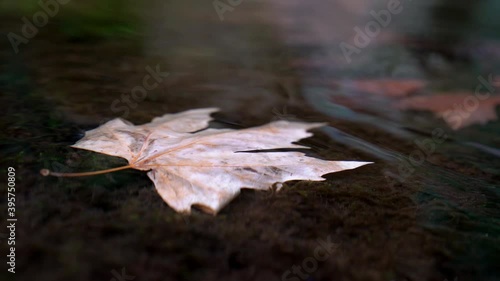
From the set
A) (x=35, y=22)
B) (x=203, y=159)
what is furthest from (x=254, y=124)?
(x=35, y=22)

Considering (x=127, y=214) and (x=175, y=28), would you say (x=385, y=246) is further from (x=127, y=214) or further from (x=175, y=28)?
(x=175, y=28)

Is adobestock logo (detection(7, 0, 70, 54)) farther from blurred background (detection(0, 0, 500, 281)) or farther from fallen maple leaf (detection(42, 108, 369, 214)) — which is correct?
fallen maple leaf (detection(42, 108, 369, 214))

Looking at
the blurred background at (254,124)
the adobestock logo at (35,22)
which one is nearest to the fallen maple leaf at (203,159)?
the blurred background at (254,124)

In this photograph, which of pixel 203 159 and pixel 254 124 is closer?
pixel 203 159

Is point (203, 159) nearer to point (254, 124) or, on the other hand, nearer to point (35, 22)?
point (254, 124)

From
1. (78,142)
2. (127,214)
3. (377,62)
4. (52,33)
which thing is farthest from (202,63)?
(127,214)

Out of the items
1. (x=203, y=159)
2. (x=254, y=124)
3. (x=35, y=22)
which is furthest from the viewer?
(x=35, y=22)
